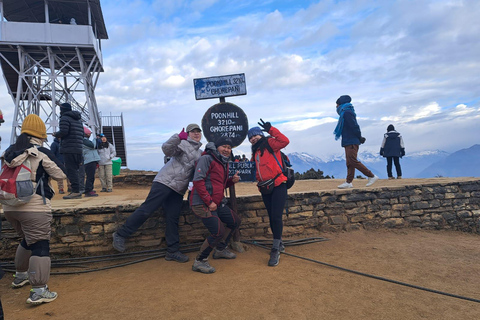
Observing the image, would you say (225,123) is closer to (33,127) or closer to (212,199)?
(212,199)

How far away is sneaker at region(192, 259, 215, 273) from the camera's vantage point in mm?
3707

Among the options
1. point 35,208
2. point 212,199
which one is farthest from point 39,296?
point 212,199

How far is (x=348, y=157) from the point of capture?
248 inches

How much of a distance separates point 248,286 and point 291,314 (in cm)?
69

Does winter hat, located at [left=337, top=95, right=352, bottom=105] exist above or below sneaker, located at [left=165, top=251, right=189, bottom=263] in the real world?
above

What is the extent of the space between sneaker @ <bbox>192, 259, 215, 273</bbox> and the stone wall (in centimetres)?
91

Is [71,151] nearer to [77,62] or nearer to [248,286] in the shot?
[248,286]

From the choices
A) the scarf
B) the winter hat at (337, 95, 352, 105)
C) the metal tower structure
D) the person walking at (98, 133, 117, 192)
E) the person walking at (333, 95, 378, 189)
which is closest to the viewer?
the person walking at (333, 95, 378, 189)

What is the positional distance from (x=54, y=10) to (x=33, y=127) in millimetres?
17312

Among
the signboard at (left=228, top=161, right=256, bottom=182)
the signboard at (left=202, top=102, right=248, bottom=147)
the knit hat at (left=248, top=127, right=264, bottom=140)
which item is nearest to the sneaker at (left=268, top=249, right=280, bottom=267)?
the signboard at (left=228, top=161, right=256, bottom=182)

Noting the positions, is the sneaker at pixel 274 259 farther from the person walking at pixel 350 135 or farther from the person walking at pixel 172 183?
the person walking at pixel 350 135

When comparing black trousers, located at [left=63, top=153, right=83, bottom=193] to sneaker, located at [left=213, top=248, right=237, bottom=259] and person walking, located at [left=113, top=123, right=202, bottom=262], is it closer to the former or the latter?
person walking, located at [left=113, top=123, right=202, bottom=262]

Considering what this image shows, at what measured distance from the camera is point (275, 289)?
129 inches

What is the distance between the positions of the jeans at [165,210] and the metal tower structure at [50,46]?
13.8 meters
